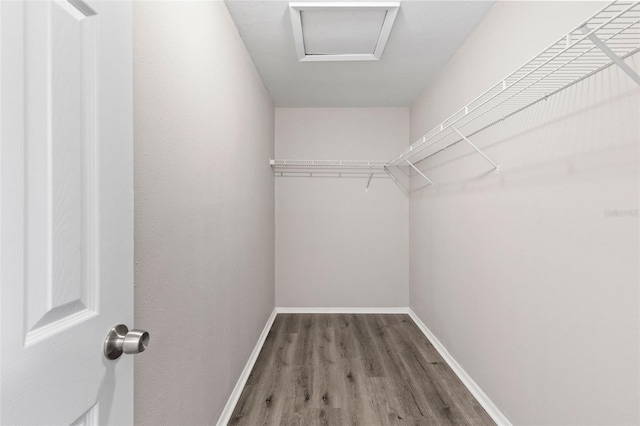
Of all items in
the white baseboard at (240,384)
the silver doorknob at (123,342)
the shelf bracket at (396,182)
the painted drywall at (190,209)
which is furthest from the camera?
the shelf bracket at (396,182)

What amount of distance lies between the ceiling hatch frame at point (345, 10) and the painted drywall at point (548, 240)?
591 mm

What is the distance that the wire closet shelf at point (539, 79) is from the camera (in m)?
0.85

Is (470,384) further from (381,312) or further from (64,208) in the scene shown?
(64,208)

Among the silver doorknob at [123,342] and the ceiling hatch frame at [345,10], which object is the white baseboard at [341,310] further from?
the silver doorknob at [123,342]

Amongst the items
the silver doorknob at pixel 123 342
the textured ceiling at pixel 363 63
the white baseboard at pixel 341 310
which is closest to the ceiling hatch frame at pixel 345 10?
Result: the textured ceiling at pixel 363 63

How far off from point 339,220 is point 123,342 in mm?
3001

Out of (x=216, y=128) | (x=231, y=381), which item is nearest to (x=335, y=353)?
(x=231, y=381)

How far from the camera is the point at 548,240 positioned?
1367 mm

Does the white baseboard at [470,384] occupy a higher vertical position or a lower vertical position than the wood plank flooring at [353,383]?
higher

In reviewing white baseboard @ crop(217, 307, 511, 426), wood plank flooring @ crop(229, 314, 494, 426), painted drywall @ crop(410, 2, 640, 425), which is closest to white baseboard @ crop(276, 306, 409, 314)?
white baseboard @ crop(217, 307, 511, 426)

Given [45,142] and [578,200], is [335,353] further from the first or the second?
[45,142]

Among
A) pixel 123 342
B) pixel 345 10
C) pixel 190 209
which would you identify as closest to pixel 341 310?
pixel 190 209

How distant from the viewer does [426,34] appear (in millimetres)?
2082

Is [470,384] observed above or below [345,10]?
below
